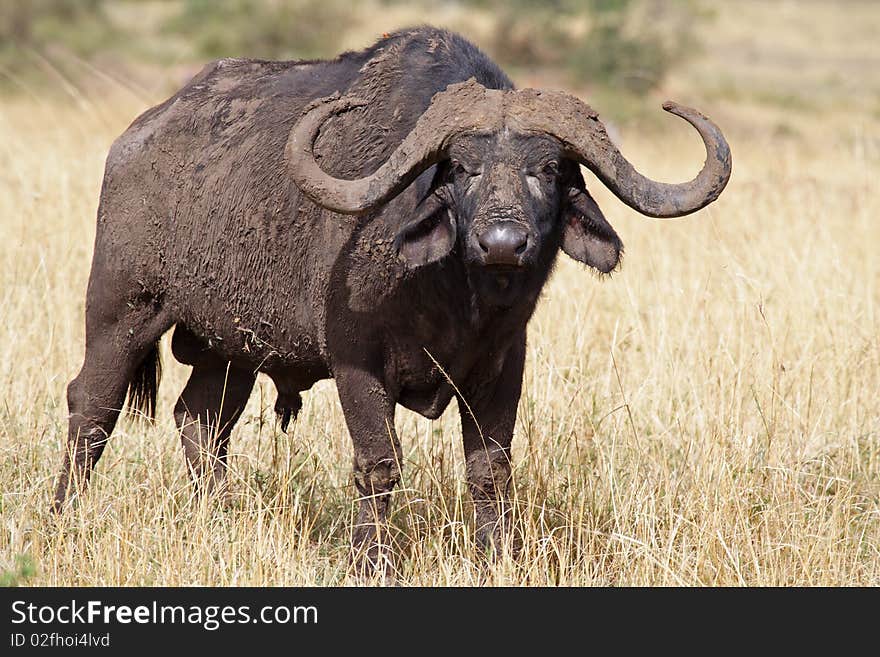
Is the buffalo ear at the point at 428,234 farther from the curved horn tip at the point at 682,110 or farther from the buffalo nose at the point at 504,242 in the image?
the curved horn tip at the point at 682,110

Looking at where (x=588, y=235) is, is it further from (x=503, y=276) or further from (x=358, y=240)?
(x=358, y=240)

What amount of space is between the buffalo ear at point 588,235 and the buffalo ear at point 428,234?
44cm

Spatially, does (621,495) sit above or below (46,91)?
below

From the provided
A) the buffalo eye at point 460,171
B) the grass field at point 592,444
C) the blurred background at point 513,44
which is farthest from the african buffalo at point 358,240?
the blurred background at point 513,44

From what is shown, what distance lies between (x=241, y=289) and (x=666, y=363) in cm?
243

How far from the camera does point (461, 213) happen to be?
4.34m

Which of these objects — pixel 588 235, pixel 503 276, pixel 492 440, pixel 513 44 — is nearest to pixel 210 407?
pixel 492 440

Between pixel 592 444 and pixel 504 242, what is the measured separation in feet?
6.95

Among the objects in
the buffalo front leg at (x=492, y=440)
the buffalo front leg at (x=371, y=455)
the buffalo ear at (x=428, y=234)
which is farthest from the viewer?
the buffalo front leg at (x=492, y=440)

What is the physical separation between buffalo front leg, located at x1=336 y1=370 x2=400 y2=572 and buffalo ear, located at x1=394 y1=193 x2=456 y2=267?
0.62 metres

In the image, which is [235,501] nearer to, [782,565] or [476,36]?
[782,565]

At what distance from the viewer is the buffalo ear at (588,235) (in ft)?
14.8

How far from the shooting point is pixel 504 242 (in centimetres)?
397
